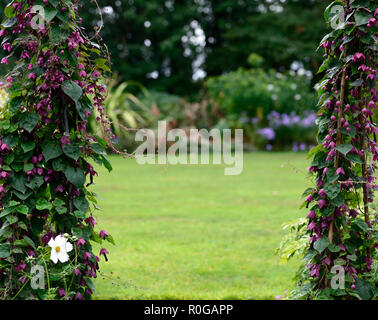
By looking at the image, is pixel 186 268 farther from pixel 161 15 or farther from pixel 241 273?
pixel 161 15

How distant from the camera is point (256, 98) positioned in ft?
41.1

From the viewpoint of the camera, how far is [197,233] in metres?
4.55

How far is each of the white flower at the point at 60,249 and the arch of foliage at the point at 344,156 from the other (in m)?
1.02

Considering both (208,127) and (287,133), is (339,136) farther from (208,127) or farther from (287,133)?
(208,127)

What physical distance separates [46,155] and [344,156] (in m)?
1.25

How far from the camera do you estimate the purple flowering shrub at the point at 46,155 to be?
214cm

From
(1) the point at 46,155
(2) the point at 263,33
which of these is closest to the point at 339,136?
(1) the point at 46,155

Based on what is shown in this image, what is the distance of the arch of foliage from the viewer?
2.15m

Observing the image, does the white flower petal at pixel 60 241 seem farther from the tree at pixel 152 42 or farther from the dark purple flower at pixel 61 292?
the tree at pixel 152 42

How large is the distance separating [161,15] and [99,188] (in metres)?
14.1

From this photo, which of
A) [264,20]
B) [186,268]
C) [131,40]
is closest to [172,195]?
[186,268]

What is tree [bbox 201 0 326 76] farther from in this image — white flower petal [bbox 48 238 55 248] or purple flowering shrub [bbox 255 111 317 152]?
white flower petal [bbox 48 238 55 248]

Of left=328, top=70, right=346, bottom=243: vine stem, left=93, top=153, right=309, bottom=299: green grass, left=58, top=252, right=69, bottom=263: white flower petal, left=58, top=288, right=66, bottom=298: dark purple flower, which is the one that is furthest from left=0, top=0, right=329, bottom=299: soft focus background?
left=58, top=252, right=69, bottom=263: white flower petal

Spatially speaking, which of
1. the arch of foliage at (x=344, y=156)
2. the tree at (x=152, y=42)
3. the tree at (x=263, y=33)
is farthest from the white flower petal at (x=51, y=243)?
the tree at (x=152, y=42)
